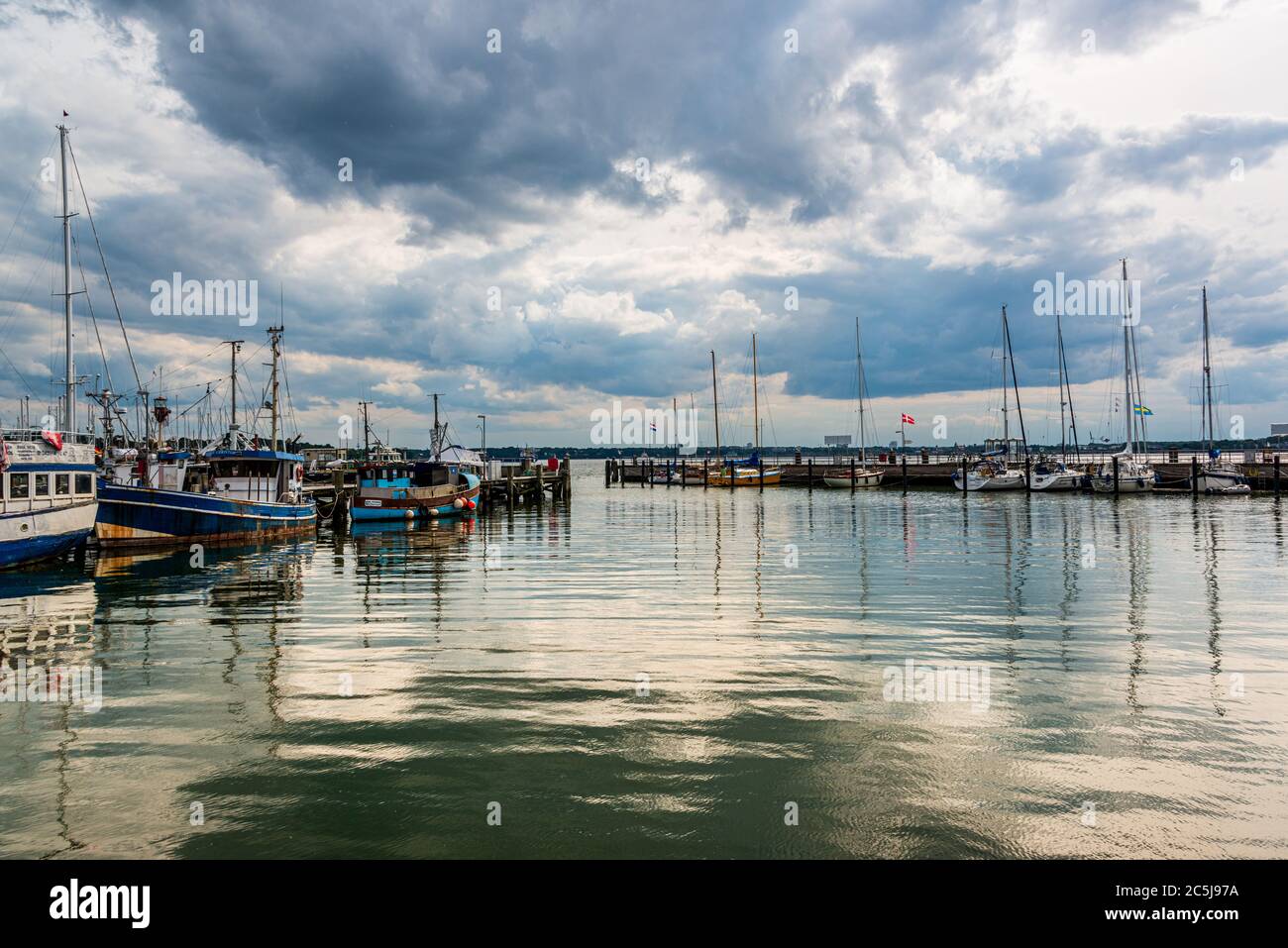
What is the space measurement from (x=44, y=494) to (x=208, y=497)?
8.15 meters

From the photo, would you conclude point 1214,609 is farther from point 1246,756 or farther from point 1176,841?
point 1176,841

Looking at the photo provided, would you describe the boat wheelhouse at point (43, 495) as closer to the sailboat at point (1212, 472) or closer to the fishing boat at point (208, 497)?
the fishing boat at point (208, 497)

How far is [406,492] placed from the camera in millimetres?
51625

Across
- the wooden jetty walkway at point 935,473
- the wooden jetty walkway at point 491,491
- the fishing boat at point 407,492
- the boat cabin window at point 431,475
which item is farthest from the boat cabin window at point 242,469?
the wooden jetty walkway at point 935,473

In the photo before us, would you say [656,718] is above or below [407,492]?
below

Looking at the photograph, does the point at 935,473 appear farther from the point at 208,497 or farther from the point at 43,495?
the point at 43,495

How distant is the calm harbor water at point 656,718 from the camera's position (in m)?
7.26

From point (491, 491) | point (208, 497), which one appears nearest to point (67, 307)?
point (208, 497)

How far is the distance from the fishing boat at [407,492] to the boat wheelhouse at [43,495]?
2005 centimetres

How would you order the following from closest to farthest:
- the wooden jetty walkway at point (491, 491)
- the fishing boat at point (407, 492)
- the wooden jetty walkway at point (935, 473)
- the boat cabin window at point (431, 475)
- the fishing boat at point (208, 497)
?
1. the fishing boat at point (208, 497)
2. the wooden jetty walkway at point (491, 491)
3. the fishing boat at point (407, 492)
4. the boat cabin window at point (431, 475)
5. the wooden jetty walkway at point (935, 473)

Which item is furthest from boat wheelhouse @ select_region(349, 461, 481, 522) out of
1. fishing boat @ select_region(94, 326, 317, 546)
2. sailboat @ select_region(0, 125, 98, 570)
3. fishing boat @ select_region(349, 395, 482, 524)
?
sailboat @ select_region(0, 125, 98, 570)

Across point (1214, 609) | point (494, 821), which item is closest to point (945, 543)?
point (1214, 609)

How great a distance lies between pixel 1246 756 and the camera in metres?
8.92
